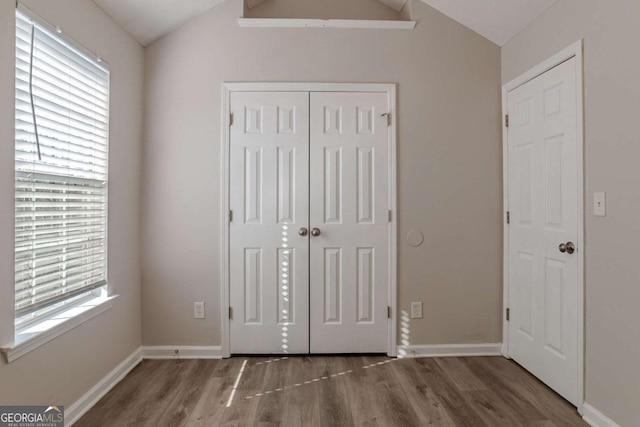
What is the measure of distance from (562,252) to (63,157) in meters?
2.89

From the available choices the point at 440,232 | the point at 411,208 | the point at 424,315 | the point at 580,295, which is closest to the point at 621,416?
the point at 580,295

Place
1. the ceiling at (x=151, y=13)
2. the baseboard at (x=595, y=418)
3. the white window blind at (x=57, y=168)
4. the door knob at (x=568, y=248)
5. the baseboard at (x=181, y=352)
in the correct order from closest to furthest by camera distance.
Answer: the white window blind at (x=57, y=168)
the baseboard at (x=595, y=418)
the door knob at (x=568, y=248)
the ceiling at (x=151, y=13)
the baseboard at (x=181, y=352)

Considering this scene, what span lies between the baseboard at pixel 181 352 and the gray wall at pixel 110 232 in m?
0.15

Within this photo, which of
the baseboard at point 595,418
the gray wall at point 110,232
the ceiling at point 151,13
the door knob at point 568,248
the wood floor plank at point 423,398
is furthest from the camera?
the ceiling at point 151,13

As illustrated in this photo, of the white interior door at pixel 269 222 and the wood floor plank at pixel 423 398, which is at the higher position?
the white interior door at pixel 269 222

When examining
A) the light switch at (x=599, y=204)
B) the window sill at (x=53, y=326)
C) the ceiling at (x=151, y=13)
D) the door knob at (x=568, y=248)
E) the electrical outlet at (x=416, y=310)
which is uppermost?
the ceiling at (x=151, y=13)

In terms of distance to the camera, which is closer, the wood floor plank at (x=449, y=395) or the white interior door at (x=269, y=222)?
the wood floor plank at (x=449, y=395)

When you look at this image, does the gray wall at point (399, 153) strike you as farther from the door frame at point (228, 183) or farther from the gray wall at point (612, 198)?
the gray wall at point (612, 198)

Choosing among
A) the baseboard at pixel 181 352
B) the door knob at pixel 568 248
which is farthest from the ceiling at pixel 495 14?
the baseboard at pixel 181 352

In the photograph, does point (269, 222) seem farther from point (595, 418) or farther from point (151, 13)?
point (595, 418)

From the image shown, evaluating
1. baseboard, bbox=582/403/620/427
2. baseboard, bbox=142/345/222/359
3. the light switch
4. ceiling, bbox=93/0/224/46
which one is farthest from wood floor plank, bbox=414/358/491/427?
ceiling, bbox=93/0/224/46

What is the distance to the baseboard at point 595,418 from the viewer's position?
194 cm

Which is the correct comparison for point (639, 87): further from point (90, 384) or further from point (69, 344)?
point (90, 384)

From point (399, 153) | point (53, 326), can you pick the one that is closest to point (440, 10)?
point (399, 153)
